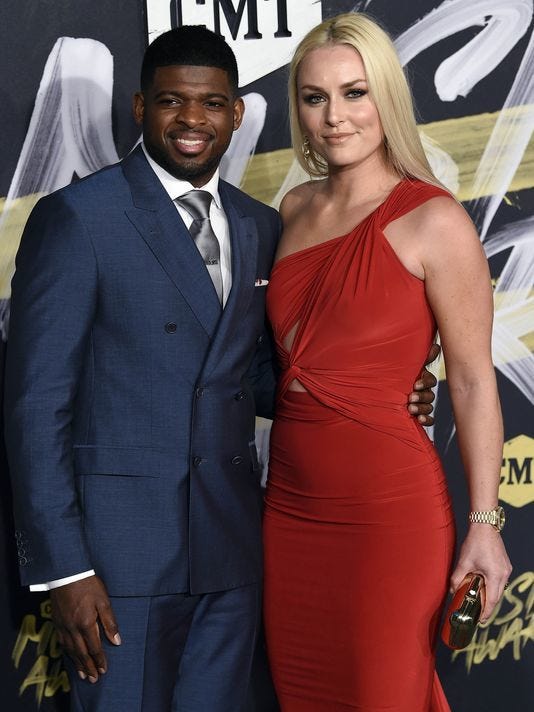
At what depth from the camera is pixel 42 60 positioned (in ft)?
8.64

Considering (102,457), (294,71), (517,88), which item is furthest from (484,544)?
(517,88)

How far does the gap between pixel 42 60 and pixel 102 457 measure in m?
1.21

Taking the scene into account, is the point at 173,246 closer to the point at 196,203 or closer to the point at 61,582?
the point at 196,203

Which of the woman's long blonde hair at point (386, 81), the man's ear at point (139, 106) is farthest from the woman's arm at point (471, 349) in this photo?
the man's ear at point (139, 106)

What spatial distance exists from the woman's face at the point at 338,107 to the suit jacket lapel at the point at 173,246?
40 cm

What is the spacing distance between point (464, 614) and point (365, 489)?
0.31 metres

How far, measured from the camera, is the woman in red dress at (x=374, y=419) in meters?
2.07

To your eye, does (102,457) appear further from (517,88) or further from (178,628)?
(517,88)

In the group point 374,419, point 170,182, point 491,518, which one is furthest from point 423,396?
point 170,182

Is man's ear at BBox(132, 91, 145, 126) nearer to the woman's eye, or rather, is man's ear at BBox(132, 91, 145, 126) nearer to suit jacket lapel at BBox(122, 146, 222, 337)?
suit jacket lapel at BBox(122, 146, 222, 337)

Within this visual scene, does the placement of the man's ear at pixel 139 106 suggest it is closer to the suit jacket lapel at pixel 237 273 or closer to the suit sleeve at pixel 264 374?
the suit jacket lapel at pixel 237 273

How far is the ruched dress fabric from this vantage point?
2080mm

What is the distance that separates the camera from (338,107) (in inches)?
83.7

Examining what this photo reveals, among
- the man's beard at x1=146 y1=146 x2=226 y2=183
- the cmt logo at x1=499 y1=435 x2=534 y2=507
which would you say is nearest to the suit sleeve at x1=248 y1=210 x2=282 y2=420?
the man's beard at x1=146 y1=146 x2=226 y2=183
